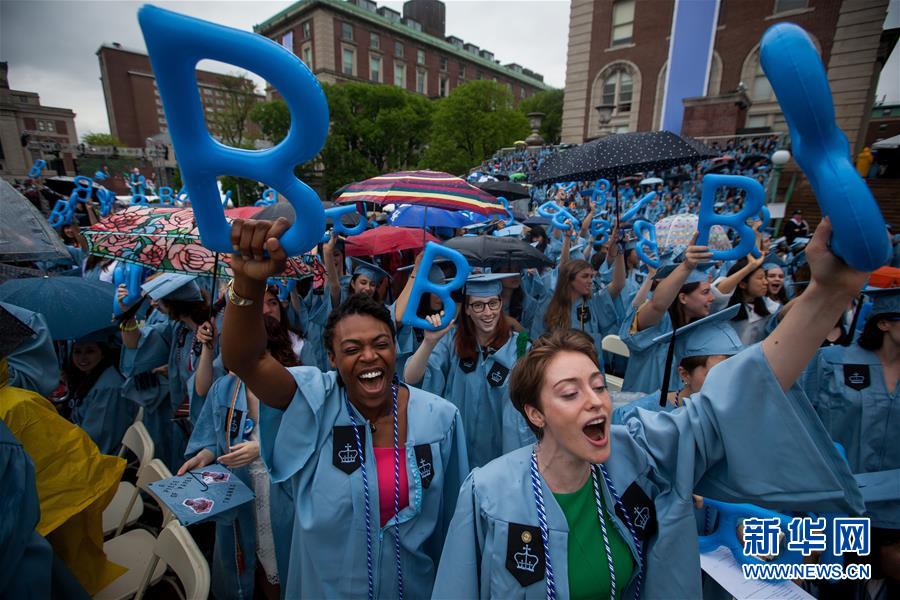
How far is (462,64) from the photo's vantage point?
2309 inches

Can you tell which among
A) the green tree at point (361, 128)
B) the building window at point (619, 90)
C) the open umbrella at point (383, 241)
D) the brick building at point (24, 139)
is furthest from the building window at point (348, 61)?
the open umbrella at point (383, 241)

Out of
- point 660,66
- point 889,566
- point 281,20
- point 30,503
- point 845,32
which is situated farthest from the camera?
point 281,20

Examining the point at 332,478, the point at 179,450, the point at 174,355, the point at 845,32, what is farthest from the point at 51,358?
the point at 845,32

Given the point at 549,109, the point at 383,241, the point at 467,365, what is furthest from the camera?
the point at 549,109

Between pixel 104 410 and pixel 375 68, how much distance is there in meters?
52.6

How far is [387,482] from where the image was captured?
1869 millimetres

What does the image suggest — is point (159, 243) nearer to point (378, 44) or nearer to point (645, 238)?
point (645, 238)

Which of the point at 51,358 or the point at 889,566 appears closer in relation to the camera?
the point at 889,566

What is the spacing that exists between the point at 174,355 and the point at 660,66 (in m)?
29.9

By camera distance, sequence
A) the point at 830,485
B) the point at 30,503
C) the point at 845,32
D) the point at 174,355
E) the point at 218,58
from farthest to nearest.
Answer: the point at 845,32 → the point at 174,355 → the point at 30,503 → the point at 830,485 → the point at 218,58

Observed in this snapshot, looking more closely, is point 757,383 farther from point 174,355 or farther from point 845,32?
point 845,32

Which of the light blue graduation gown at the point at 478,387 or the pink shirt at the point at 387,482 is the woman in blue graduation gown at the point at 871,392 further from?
the pink shirt at the point at 387,482

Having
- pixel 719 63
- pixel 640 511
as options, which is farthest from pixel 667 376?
pixel 719 63

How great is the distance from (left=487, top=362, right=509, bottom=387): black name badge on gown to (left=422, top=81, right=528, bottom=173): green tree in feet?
88.6
